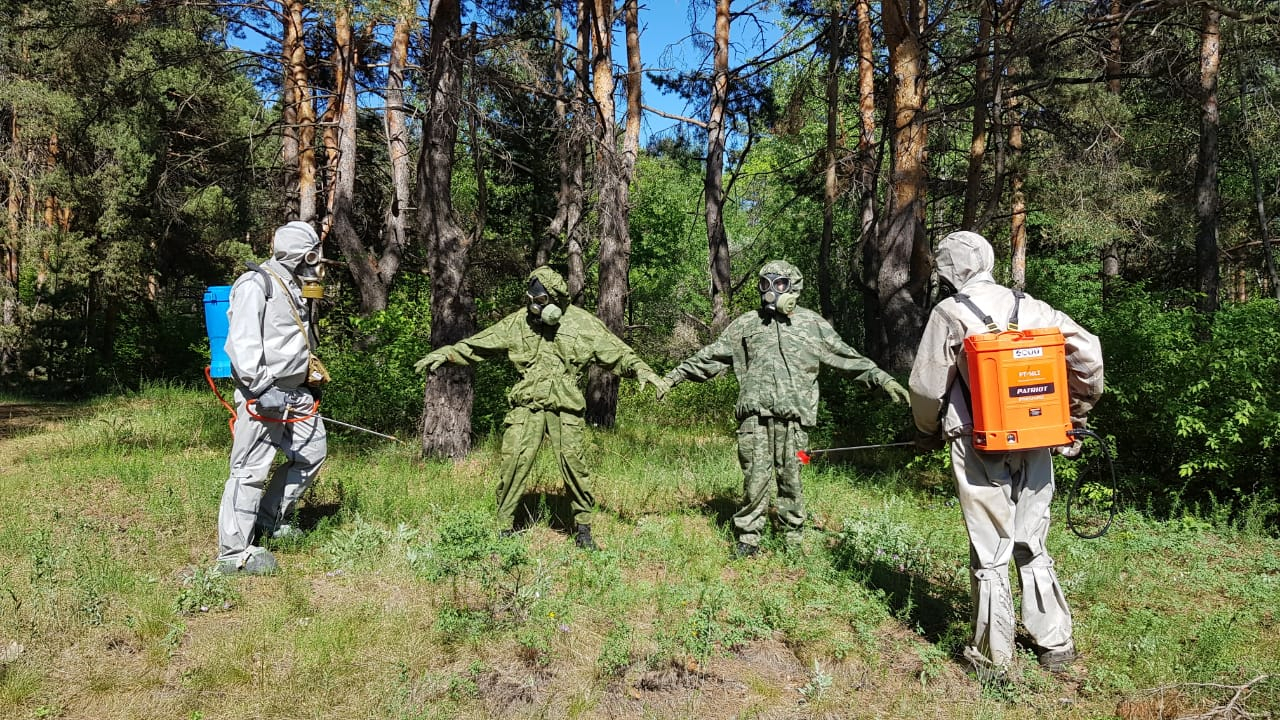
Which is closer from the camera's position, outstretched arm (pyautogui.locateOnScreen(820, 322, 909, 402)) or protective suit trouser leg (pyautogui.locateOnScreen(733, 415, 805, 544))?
outstretched arm (pyautogui.locateOnScreen(820, 322, 909, 402))

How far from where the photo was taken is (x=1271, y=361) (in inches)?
256

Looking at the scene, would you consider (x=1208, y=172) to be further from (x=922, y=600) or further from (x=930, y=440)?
(x=930, y=440)

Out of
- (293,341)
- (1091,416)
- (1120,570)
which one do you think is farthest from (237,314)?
(1091,416)

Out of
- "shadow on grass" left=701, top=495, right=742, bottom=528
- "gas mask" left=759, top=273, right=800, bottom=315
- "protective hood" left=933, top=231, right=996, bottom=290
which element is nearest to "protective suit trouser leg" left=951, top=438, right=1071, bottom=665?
"protective hood" left=933, top=231, right=996, bottom=290

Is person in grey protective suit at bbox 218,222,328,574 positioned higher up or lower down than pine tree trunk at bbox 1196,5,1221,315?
lower down

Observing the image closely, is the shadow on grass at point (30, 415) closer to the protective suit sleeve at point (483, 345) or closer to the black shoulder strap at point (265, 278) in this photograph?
the black shoulder strap at point (265, 278)

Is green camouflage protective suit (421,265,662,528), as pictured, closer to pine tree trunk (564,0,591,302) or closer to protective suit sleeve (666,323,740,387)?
protective suit sleeve (666,323,740,387)

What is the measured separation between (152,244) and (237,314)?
15.4 meters

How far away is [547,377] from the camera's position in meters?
5.66

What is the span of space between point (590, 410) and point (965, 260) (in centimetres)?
816

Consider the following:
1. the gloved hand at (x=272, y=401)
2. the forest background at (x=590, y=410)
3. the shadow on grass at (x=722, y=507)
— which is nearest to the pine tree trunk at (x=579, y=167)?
the forest background at (x=590, y=410)

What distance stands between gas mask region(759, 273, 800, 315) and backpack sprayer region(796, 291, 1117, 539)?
6.58 feet

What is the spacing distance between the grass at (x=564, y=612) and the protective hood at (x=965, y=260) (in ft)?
6.78

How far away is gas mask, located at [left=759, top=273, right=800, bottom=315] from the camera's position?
5.68 metres
